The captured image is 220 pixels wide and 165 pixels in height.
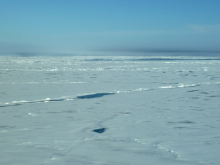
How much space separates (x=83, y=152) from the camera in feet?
11.4

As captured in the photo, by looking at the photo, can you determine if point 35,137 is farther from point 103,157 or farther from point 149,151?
point 149,151

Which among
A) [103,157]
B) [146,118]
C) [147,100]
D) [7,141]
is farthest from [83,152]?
[147,100]

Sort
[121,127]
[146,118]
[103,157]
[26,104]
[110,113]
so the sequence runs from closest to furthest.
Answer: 1. [103,157]
2. [121,127]
3. [146,118]
4. [110,113]
5. [26,104]

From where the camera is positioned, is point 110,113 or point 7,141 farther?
point 110,113

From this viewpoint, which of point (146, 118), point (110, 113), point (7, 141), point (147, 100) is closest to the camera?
point (7, 141)

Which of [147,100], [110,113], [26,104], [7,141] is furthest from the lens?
[147,100]

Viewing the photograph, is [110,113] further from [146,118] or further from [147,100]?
[147,100]

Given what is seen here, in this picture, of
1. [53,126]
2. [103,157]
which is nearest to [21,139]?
[53,126]

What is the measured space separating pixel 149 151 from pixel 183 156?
0.41 m

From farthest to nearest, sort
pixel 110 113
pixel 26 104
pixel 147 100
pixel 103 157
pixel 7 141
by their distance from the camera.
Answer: pixel 147 100
pixel 26 104
pixel 110 113
pixel 7 141
pixel 103 157

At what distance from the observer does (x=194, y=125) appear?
4.73 metres

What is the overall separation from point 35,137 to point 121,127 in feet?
4.40

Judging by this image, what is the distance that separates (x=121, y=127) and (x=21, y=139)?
5.02 feet

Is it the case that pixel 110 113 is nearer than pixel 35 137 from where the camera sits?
No
